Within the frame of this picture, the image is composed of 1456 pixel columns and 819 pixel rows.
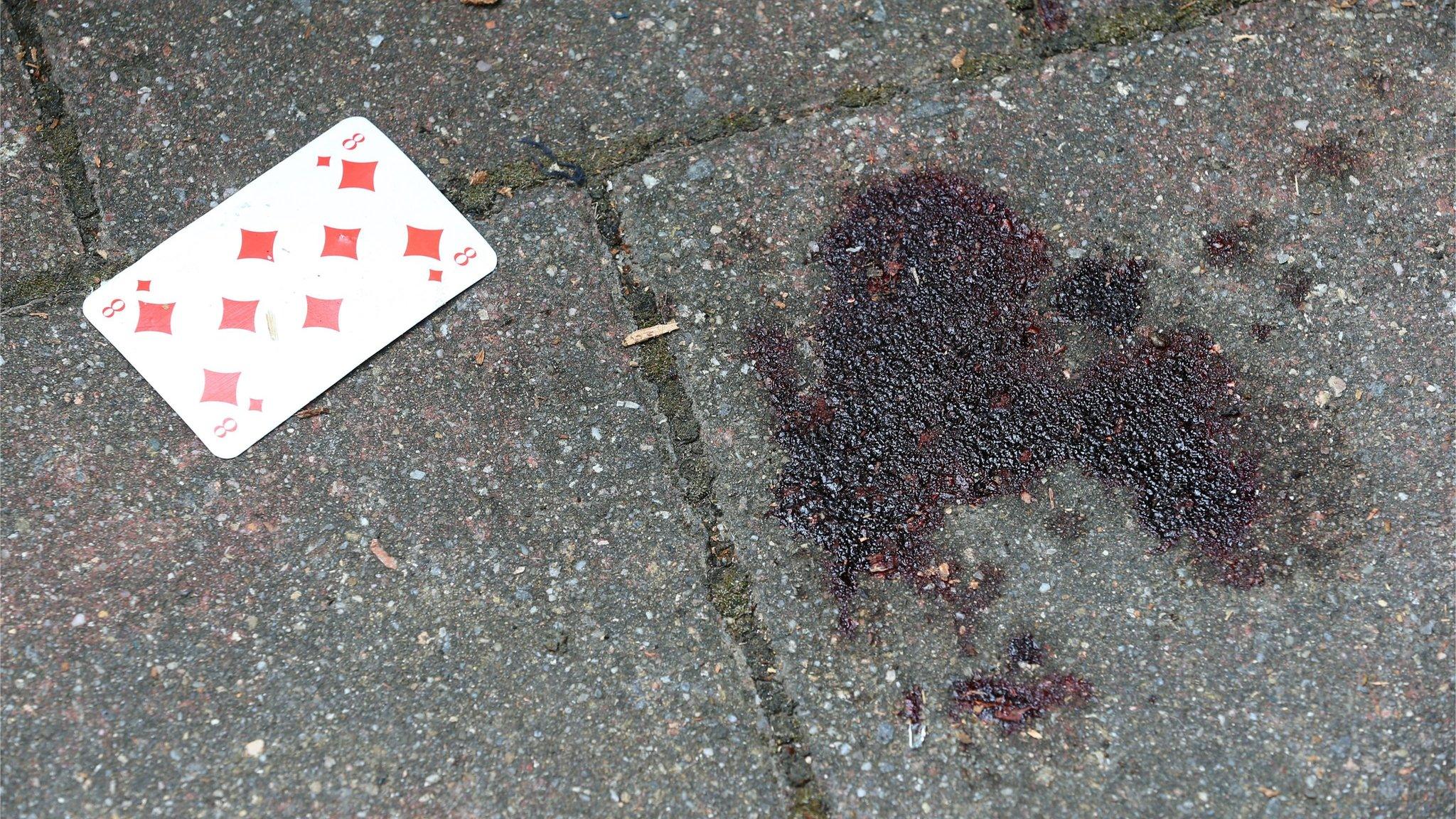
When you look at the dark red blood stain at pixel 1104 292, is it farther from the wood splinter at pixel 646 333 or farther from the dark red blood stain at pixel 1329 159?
the wood splinter at pixel 646 333

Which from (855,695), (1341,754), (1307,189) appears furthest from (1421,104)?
(855,695)

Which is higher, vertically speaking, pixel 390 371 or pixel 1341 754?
pixel 390 371

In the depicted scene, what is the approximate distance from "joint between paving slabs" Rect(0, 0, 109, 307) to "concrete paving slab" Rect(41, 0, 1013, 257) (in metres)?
0.03

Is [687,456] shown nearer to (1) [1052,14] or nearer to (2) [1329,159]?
(1) [1052,14]

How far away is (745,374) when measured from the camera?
1941 millimetres

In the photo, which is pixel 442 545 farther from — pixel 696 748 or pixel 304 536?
pixel 696 748

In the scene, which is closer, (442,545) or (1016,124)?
(442,545)

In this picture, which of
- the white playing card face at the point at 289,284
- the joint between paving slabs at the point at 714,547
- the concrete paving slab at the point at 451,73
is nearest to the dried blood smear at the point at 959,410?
the joint between paving slabs at the point at 714,547

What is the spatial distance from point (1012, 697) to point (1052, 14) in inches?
61.1

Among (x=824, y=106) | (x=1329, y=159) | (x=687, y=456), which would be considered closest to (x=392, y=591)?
(x=687, y=456)

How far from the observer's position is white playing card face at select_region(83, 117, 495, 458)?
1939mm

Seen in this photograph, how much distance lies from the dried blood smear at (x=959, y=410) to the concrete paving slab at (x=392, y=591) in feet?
1.06

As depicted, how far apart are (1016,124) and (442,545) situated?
5.21 feet

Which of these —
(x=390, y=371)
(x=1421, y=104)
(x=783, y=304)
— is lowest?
(x=390, y=371)
